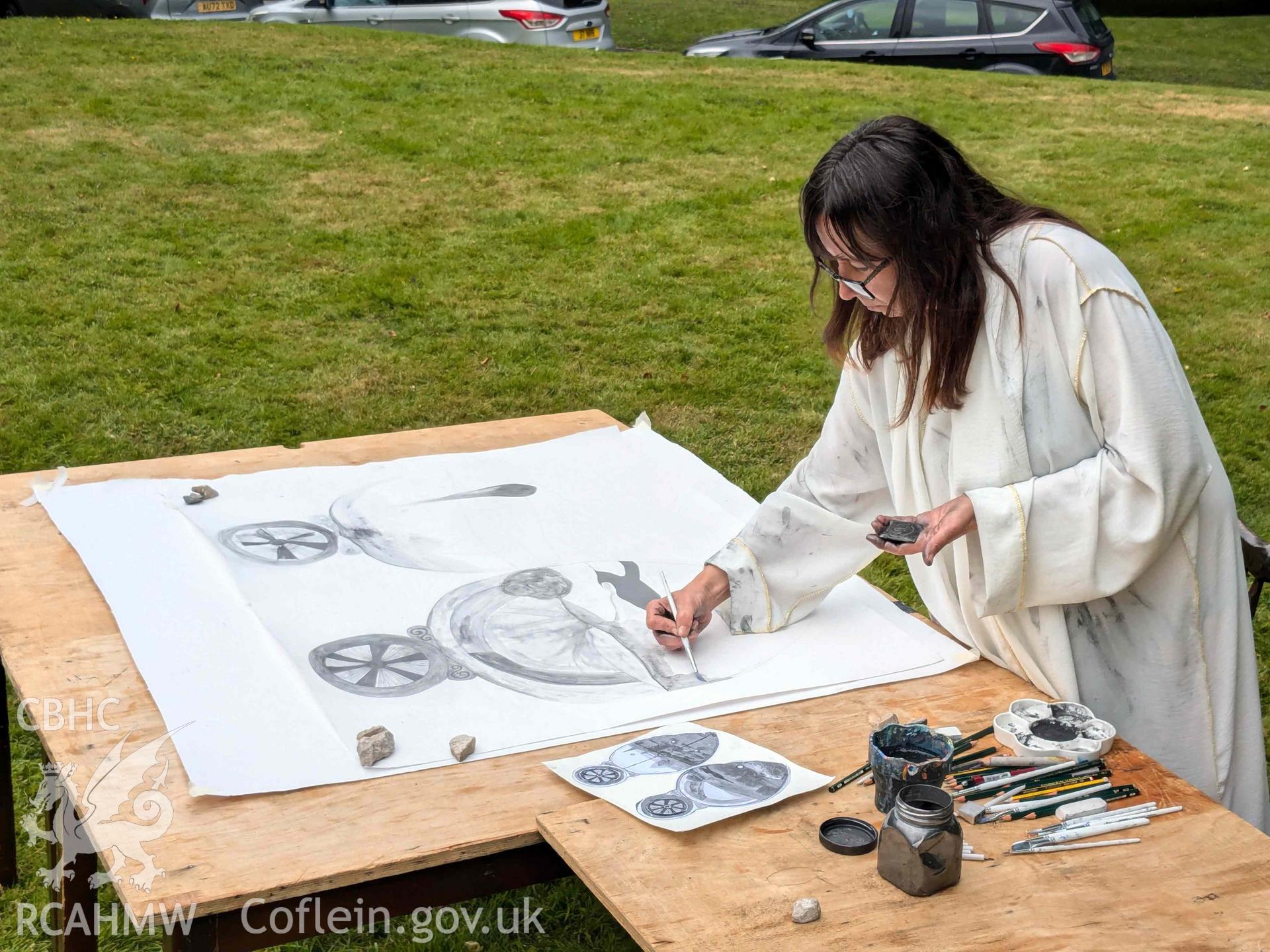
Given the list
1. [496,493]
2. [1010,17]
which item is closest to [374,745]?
[496,493]

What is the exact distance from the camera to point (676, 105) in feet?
27.4

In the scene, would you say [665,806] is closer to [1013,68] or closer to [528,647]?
[528,647]

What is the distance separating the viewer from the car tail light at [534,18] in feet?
35.2

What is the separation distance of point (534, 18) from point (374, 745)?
9.89 metres

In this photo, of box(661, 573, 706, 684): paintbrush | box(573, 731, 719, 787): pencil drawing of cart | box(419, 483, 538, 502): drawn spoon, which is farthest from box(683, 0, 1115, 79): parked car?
box(573, 731, 719, 787): pencil drawing of cart

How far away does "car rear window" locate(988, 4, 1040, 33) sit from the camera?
10.2 meters

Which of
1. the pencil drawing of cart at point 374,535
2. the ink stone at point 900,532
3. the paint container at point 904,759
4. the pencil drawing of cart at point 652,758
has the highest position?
the ink stone at point 900,532

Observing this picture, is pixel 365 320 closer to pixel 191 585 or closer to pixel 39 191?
pixel 39 191

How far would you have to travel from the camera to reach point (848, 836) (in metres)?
1.52

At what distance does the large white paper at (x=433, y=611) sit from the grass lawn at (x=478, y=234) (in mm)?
758

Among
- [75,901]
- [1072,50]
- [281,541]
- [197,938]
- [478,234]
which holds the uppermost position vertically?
[1072,50]

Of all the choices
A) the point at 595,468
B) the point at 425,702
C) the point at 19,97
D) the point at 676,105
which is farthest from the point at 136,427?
the point at 676,105

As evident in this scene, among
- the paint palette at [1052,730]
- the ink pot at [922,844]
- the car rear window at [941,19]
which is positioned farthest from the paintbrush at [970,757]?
the car rear window at [941,19]

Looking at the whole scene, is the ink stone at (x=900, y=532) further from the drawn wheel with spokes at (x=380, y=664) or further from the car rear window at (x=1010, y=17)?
the car rear window at (x=1010, y=17)
